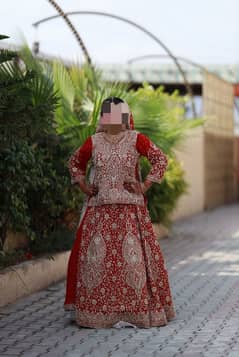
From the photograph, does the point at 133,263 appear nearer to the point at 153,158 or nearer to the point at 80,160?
the point at 153,158

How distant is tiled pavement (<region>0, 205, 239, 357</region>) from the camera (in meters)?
6.13

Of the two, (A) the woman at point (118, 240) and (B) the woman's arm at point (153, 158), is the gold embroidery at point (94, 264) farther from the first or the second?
(B) the woman's arm at point (153, 158)

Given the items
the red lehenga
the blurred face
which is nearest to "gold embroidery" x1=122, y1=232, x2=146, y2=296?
the red lehenga

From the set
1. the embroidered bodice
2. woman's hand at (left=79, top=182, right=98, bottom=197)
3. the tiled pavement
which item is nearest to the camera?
the tiled pavement

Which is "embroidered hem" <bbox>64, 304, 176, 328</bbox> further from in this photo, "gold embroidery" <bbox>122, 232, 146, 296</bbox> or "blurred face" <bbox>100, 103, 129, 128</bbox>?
"blurred face" <bbox>100, 103, 129, 128</bbox>

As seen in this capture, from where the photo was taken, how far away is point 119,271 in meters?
7.00

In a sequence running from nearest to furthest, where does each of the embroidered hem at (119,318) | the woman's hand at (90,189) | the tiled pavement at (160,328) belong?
1. the tiled pavement at (160,328)
2. the embroidered hem at (119,318)
3. the woman's hand at (90,189)

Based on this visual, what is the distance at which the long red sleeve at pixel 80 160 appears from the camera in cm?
720

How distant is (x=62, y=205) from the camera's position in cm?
979

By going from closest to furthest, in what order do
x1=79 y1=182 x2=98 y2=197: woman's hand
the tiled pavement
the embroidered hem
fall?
1. the tiled pavement
2. the embroidered hem
3. x1=79 y1=182 x2=98 y2=197: woman's hand

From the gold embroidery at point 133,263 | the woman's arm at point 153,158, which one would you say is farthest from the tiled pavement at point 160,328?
the woman's arm at point 153,158

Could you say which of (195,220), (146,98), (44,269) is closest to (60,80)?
(146,98)

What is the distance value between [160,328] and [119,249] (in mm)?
629

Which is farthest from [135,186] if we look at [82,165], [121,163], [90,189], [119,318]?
[119,318]
